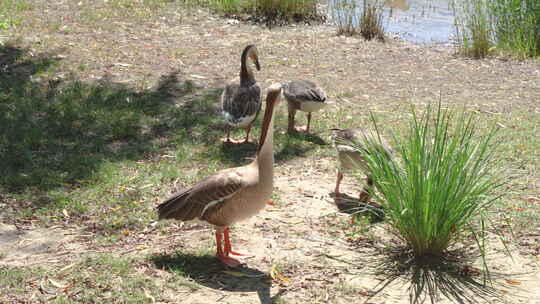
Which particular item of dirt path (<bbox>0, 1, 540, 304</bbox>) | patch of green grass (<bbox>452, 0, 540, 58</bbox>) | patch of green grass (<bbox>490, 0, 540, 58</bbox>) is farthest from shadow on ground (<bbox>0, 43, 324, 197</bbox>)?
patch of green grass (<bbox>490, 0, 540, 58</bbox>)

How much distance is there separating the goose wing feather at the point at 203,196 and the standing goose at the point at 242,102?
99.0 inches

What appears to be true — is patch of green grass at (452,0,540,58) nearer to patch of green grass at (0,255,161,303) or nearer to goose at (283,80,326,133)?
goose at (283,80,326,133)

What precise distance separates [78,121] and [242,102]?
2.29 metres

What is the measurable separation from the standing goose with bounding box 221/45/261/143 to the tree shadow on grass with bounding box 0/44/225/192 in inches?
23.2

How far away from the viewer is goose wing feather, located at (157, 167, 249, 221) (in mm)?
4664

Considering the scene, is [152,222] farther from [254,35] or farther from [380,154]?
[254,35]

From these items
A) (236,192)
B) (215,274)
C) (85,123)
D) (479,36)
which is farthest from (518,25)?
(215,274)

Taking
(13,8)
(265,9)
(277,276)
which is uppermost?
(13,8)

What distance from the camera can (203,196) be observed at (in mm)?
4715

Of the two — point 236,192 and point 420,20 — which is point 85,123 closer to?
point 236,192

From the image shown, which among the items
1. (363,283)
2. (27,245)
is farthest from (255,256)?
(27,245)

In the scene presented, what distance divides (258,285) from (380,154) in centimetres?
148

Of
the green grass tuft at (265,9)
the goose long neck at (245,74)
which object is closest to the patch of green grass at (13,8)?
the green grass tuft at (265,9)

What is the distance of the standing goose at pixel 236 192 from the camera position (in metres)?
4.62
